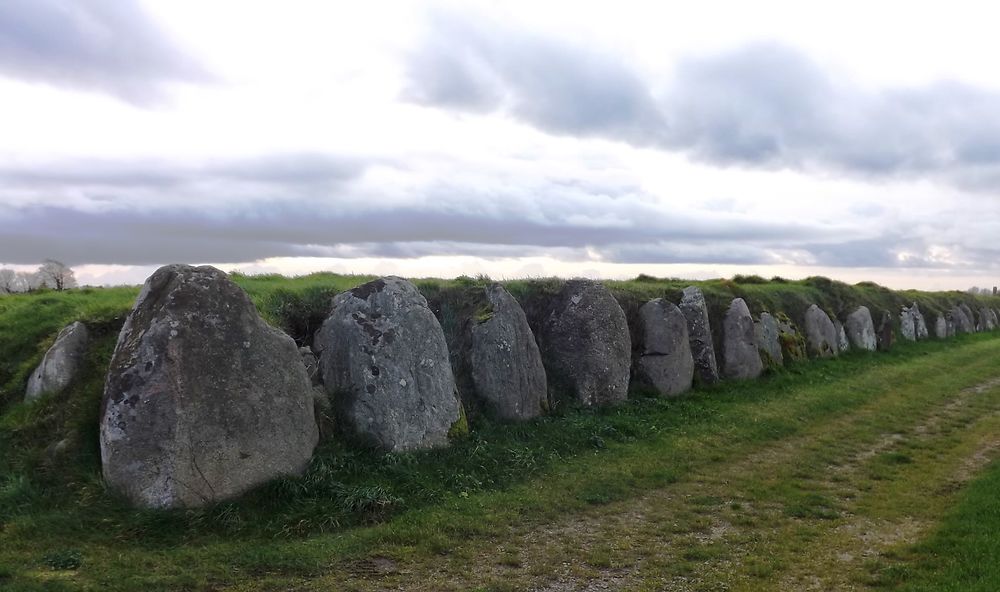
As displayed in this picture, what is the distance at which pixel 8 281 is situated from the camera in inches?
777

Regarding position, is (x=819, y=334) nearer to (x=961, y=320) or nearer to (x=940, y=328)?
(x=940, y=328)

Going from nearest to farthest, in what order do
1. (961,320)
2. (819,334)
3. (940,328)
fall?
(819,334)
(940,328)
(961,320)

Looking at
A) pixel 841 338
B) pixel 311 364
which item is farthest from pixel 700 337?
pixel 311 364

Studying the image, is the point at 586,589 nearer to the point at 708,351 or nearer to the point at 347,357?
the point at 347,357

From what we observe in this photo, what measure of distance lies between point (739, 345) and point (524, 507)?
43.3 feet

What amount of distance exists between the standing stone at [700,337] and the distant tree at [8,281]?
61.5ft

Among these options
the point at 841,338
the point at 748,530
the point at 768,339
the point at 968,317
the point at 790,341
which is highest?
the point at 968,317

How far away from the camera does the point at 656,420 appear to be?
15.7 meters

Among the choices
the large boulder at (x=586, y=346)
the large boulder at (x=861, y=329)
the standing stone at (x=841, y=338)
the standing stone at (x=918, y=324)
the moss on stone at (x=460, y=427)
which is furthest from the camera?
the standing stone at (x=918, y=324)

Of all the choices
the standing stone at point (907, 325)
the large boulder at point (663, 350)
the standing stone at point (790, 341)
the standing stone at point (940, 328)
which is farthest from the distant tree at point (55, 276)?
the standing stone at point (940, 328)

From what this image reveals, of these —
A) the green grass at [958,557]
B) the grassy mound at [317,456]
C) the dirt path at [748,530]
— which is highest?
the grassy mound at [317,456]

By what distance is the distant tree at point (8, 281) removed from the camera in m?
19.0

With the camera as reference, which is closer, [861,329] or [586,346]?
[586,346]

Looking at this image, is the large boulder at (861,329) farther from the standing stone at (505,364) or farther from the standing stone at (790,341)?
the standing stone at (505,364)
